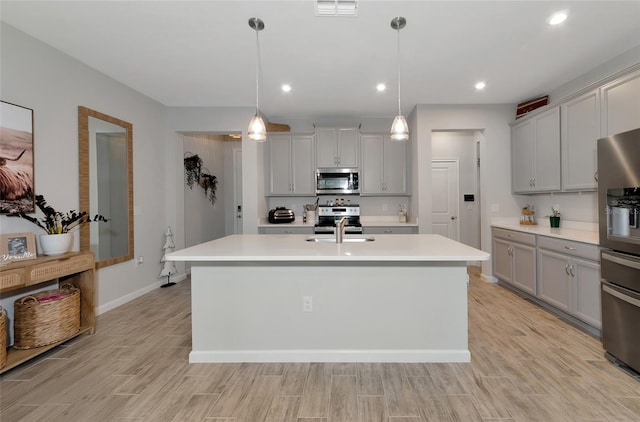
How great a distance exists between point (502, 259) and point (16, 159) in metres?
5.39

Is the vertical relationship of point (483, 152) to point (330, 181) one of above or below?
above

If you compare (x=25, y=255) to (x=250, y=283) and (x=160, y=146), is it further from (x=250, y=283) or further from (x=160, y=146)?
(x=160, y=146)

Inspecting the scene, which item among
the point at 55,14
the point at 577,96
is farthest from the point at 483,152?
the point at 55,14

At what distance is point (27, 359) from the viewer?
7.62 feet

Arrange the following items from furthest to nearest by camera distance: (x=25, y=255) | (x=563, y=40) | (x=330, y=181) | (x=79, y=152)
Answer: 1. (x=330, y=181)
2. (x=79, y=152)
3. (x=563, y=40)
4. (x=25, y=255)

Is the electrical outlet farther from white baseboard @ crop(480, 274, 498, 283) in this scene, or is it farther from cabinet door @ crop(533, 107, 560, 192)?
white baseboard @ crop(480, 274, 498, 283)

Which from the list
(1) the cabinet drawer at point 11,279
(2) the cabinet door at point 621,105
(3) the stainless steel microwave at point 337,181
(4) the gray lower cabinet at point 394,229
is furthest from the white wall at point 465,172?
(1) the cabinet drawer at point 11,279

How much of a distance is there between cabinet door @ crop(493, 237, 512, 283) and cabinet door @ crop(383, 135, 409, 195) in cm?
155

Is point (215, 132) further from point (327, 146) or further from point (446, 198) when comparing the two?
point (446, 198)

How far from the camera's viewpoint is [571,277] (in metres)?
3.00

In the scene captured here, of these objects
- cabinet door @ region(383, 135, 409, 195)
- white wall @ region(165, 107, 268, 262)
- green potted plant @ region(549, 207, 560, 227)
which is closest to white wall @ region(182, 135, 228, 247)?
white wall @ region(165, 107, 268, 262)

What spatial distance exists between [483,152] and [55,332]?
5426mm

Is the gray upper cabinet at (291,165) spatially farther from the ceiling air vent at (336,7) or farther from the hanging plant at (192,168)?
the ceiling air vent at (336,7)

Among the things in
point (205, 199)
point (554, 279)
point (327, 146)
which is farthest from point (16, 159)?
point (554, 279)
